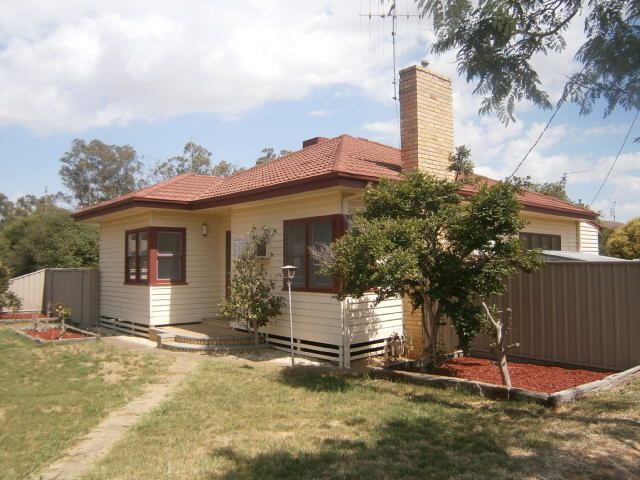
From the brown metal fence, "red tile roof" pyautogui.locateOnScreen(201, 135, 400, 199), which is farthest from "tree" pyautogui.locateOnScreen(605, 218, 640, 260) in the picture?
the brown metal fence

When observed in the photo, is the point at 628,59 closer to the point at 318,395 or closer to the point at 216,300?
the point at 318,395

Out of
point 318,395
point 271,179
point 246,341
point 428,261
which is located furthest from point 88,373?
point 428,261

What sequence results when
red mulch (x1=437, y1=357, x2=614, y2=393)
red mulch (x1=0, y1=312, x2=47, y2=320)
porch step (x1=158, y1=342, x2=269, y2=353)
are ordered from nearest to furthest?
red mulch (x1=437, y1=357, x2=614, y2=393), porch step (x1=158, y1=342, x2=269, y2=353), red mulch (x1=0, y1=312, x2=47, y2=320)

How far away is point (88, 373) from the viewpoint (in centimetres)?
870

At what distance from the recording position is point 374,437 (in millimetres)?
5137

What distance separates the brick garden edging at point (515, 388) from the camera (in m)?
6.09

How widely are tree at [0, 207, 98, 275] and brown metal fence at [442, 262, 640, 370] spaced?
21.0 metres

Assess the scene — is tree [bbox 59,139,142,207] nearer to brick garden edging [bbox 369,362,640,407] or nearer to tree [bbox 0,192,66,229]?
tree [bbox 0,192,66,229]

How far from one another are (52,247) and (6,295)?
6.91 meters

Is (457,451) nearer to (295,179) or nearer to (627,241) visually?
(295,179)

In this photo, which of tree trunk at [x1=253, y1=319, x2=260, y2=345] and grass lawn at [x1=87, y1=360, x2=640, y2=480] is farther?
tree trunk at [x1=253, y1=319, x2=260, y2=345]

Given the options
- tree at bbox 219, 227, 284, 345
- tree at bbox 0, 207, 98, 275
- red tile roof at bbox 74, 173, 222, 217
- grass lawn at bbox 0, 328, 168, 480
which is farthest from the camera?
tree at bbox 0, 207, 98, 275

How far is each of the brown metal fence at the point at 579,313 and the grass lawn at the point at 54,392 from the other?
645 cm

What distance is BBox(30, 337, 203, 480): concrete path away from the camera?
464 centimetres
